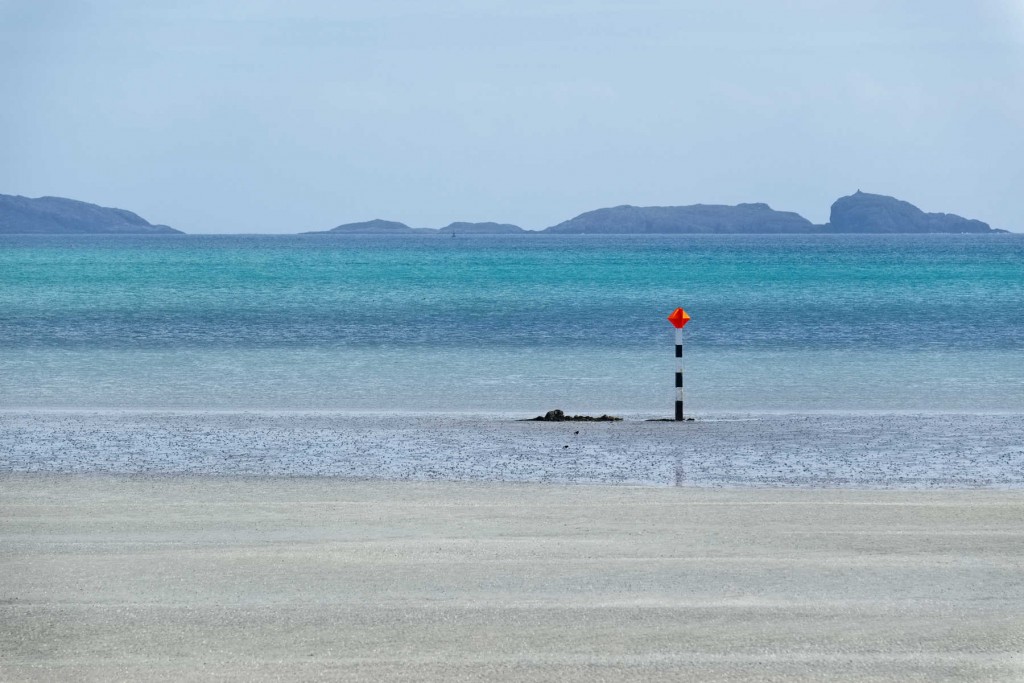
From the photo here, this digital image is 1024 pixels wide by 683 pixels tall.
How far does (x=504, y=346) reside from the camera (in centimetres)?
3316

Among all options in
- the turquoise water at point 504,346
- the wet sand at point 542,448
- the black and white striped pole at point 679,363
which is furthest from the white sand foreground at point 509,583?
the turquoise water at point 504,346

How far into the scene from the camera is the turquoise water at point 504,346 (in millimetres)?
19984

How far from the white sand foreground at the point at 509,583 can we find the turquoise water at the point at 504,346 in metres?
8.27

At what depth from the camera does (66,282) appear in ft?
265

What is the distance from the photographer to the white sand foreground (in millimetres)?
5844

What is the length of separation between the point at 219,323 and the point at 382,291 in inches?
1149

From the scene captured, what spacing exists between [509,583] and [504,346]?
25943mm

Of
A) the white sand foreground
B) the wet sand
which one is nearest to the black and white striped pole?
the wet sand

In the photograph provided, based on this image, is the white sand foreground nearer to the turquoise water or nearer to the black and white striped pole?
the black and white striped pole

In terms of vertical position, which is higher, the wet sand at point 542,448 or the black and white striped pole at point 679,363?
the black and white striped pole at point 679,363

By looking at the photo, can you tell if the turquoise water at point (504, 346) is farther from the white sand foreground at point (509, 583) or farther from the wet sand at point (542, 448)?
the white sand foreground at point (509, 583)

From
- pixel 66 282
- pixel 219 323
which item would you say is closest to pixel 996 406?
pixel 219 323

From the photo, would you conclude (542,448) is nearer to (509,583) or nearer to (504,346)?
(509,583)

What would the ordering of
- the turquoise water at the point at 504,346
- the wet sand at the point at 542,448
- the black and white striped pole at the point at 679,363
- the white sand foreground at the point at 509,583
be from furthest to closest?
the turquoise water at the point at 504,346 → the black and white striped pole at the point at 679,363 → the wet sand at the point at 542,448 → the white sand foreground at the point at 509,583
